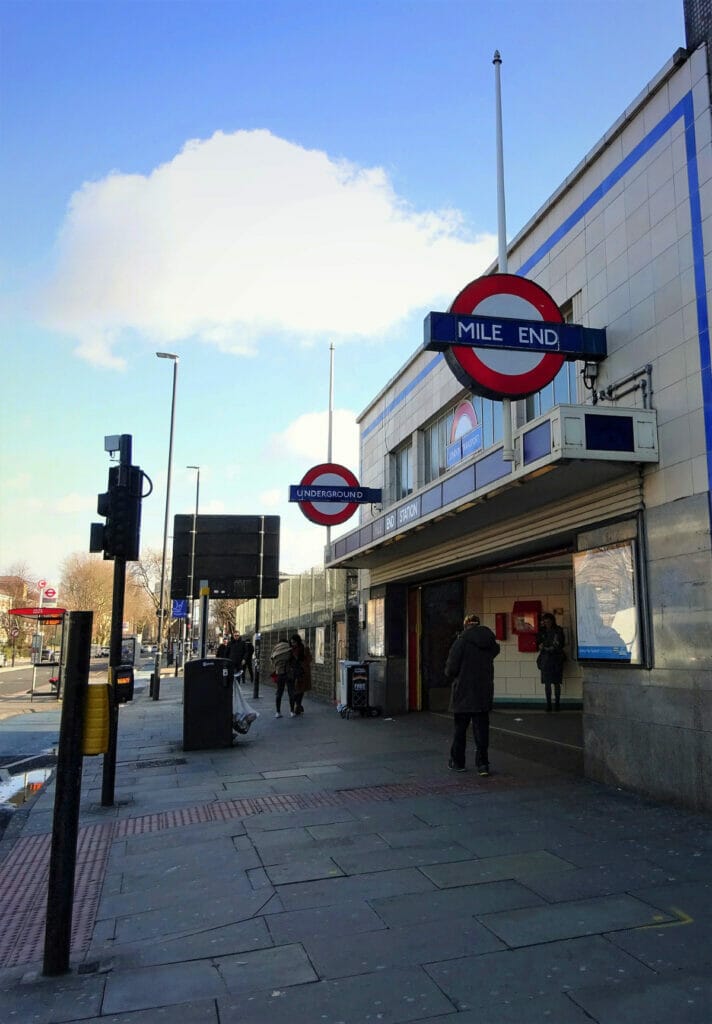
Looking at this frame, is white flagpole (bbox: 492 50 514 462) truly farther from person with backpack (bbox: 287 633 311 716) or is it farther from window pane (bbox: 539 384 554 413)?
person with backpack (bbox: 287 633 311 716)

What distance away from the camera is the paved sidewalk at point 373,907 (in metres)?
3.31

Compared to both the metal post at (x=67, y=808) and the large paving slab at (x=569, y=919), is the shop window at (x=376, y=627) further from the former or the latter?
the metal post at (x=67, y=808)

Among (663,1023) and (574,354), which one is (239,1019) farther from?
(574,354)

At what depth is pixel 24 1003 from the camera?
339 cm

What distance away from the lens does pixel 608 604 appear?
25.0 feet

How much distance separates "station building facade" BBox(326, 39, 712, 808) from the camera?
6613mm

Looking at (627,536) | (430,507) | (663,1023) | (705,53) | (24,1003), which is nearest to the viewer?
(663,1023)

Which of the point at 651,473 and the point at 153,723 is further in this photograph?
the point at 153,723

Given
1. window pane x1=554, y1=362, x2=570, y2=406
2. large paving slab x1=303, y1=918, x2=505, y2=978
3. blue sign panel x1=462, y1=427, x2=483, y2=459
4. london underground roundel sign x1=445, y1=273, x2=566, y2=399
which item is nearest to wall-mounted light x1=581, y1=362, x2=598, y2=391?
london underground roundel sign x1=445, y1=273, x2=566, y2=399

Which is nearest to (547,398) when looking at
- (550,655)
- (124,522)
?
(124,522)

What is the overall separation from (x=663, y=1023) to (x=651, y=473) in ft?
16.6

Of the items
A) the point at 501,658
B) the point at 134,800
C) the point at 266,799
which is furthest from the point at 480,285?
the point at 501,658

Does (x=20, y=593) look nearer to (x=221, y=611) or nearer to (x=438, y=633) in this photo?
(x=221, y=611)

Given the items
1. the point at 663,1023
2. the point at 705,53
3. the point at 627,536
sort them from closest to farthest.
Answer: the point at 663,1023 → the point at 705,53 → the point at 627,536
